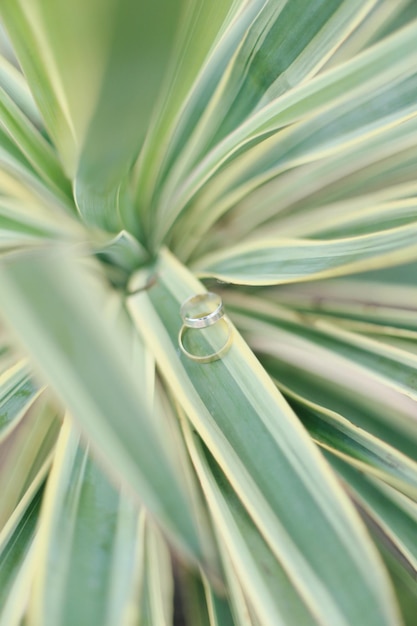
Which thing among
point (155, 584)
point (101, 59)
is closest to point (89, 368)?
point (101, 59)

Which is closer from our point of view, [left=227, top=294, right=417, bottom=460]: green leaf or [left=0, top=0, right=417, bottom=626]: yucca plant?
[left=0, top=0, right=417, bottom=626]: yucca plant

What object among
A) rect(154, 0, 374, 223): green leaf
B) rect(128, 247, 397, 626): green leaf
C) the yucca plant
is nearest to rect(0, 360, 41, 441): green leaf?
the yucca plant

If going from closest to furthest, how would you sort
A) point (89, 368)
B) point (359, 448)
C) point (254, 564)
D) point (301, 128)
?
point (89, 368)
point (254, 564)
point (359, 448)
point (301, 128)

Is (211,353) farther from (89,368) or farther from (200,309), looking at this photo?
(89,368)

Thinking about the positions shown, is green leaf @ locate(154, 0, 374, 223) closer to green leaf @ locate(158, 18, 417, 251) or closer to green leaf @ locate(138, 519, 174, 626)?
green leaf @ locate(158, 18, 417, 251)

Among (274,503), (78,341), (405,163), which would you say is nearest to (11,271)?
(78,341)

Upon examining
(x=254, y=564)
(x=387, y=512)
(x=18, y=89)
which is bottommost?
(x=387, y=512)

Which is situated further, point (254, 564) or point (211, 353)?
point (211, 353)

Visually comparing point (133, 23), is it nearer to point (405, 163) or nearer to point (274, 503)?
point (274, 503)
